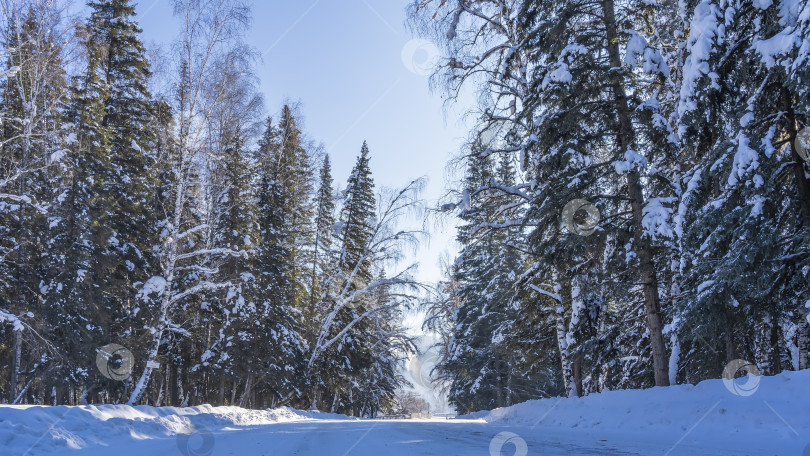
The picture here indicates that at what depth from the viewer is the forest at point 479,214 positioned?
7535 mm

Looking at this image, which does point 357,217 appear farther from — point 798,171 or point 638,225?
point 798,171

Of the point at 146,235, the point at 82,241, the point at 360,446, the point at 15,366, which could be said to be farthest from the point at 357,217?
the point at 360,446

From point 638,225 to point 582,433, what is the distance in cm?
418

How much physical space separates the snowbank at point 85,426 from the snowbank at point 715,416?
6514 millimetres

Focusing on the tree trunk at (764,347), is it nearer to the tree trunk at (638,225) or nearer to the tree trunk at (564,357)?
the tree trunk at (638,225)

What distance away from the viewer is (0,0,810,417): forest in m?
7.54

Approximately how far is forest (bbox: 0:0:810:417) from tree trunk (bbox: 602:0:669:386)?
48 millimetres

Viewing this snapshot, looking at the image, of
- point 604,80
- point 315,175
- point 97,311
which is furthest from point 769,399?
point 315,175

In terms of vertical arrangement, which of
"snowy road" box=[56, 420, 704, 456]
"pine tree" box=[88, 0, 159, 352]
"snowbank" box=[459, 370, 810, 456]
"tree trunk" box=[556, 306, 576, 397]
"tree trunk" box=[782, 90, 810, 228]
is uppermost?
"pine tree" box=[88, 0, 159, 352]

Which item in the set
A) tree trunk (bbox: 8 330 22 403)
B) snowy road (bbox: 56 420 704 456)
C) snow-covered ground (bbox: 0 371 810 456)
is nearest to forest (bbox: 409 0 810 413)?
snow-covered ground (bbox: 0 371 810 456)

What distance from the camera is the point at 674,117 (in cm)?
893

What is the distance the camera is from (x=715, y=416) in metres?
6.19

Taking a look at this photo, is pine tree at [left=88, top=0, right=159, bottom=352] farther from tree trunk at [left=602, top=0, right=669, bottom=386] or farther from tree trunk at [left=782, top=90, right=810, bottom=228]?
tree trunk at [left=782, top=90, right=810, bottom=228]

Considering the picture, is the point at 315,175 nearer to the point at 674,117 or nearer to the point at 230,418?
the point at 230,418
